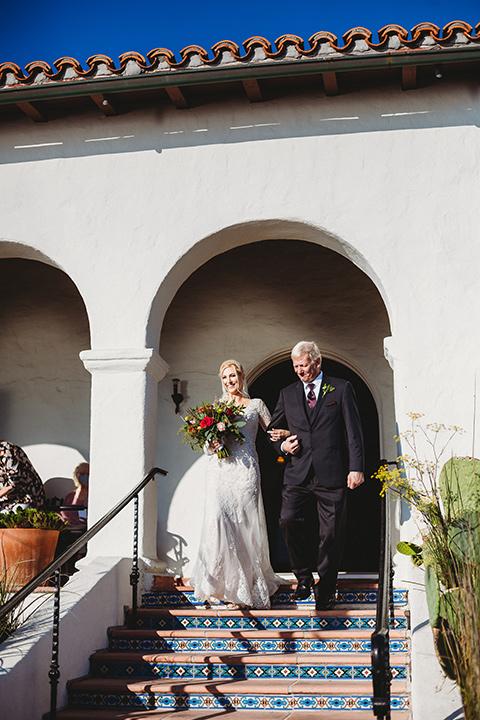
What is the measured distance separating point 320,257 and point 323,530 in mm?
4186

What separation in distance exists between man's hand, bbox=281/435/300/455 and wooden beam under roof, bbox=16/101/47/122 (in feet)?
13.7

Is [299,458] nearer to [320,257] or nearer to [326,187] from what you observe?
[326,187]

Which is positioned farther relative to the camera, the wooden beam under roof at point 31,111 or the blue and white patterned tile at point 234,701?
the wooden beam under roof at point 31,111

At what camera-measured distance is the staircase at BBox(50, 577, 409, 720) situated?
207 inches

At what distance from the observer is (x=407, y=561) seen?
6.64 meters

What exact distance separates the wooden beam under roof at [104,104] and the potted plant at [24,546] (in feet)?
Answer: 13.0

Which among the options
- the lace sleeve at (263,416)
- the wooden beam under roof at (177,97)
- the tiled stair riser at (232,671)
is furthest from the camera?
the wooden beam under roof at (177,97)

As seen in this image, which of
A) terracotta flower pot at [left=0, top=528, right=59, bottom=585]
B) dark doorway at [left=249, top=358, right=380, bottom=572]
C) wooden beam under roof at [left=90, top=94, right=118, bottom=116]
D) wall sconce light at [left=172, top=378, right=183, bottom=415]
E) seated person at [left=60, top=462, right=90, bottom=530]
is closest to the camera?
terracotta flower pot at [left=0, top=528, right=59, bottom=585]

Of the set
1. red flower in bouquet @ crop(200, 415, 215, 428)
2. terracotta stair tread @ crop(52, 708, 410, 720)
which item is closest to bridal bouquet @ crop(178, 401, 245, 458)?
red flower in bouquet @ crop(200, 415, 215, 428)

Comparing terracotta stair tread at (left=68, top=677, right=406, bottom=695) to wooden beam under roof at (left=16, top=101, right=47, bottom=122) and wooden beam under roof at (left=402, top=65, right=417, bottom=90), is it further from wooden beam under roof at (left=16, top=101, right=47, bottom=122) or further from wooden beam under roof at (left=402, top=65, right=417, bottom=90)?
wooden beam under roof at (left=16, top=101, right=47, bottom=122)

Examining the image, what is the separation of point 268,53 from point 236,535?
4291 millimetres

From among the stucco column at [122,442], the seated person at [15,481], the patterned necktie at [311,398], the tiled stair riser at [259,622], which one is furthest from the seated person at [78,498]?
the patterned necktie at [311,398]

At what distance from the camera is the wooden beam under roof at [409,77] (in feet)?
24.1

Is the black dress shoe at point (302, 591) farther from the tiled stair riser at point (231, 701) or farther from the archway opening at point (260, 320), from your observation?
the archway opening at point (260, 320)
